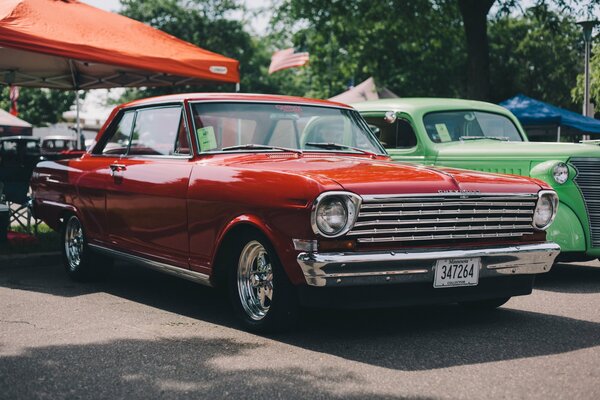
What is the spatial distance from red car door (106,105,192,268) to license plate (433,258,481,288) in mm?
1859

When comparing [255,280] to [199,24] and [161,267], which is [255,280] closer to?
[161,267]

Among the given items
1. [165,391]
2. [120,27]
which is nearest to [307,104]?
[165,391]

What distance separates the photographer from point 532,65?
45.7 metres

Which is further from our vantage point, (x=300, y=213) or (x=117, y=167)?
(x=117, y=167)

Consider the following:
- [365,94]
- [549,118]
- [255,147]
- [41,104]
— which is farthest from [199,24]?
[255,147]

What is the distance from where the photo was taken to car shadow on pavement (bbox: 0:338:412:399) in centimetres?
411

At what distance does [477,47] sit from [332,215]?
44.3 ft

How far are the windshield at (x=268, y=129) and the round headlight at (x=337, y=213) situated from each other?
1.42m

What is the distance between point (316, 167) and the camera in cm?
544

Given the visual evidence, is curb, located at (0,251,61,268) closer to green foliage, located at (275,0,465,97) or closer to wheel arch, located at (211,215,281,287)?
wheel arch, located at (211,215,281,287)

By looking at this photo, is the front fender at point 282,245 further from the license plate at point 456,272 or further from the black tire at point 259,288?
Result: the license plate at point 456,272

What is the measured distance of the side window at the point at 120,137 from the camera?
23.9 feet

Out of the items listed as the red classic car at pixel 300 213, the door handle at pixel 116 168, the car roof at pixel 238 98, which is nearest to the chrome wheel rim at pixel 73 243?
the red classic car at pixel 300 213

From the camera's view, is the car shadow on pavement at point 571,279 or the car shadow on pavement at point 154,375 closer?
the car shadow on pavement at point 154,375
